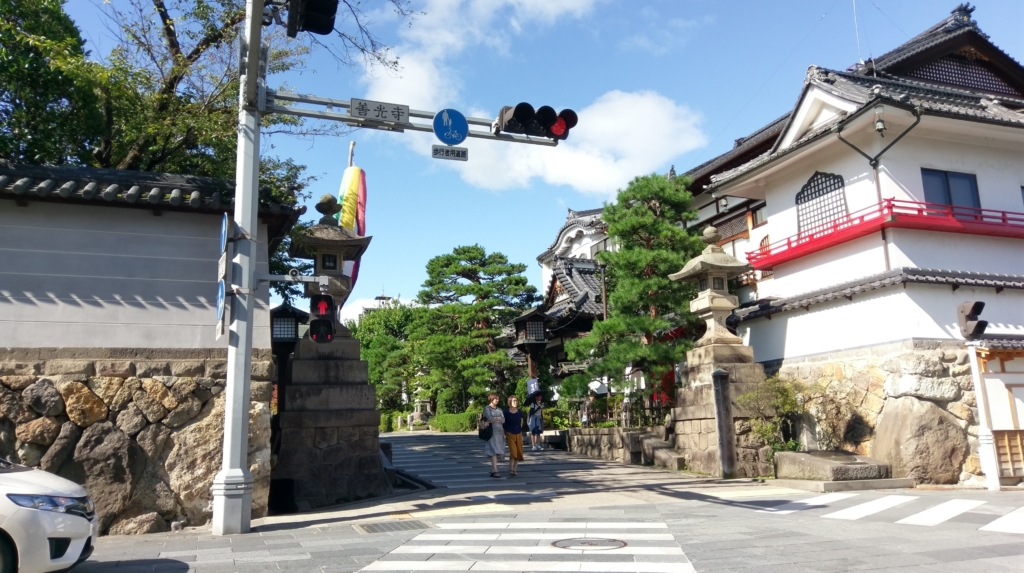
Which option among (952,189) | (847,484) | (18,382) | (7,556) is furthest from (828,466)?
(18,382)

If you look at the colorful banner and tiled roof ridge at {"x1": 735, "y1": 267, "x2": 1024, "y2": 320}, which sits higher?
the colorful banner

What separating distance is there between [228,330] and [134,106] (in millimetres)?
5843

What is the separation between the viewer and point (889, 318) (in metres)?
15.0

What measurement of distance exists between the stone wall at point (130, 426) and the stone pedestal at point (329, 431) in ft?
5.02

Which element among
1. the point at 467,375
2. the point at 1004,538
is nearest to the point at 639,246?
the point at 1004,538

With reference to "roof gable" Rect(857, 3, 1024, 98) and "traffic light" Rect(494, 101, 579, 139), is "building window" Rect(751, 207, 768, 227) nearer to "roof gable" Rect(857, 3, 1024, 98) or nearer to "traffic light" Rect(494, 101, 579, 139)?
"roof gable" Rect(857, 3, 1024, 98)

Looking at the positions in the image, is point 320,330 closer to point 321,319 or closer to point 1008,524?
point 321,319

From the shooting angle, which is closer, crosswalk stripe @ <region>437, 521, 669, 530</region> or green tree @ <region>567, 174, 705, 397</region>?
crosswalk stripe @ <region>437, 521, 669, 530</region>

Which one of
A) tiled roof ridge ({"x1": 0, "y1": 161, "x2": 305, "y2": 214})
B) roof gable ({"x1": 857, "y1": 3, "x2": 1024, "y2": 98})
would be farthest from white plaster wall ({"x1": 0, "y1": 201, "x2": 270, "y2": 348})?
roof gable ({"x1": 857, "y1": 3, "x2": 1024, "y2": 98})

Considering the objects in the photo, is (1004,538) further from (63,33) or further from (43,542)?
(63,33)

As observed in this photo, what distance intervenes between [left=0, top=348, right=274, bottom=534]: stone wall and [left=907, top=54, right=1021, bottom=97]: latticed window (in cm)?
2139

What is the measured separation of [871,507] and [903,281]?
555 centimetres

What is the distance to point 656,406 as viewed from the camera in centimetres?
2003

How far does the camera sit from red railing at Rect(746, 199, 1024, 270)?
1545cm
